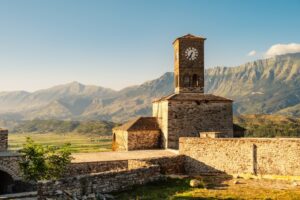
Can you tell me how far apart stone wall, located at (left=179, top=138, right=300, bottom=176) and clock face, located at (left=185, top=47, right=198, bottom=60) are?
499 inches

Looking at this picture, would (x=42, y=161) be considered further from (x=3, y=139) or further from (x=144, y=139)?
(x=144, y=139)

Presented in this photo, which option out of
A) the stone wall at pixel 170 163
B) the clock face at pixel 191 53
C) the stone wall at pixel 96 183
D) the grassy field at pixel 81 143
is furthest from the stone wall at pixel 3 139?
the grassy field at pixel 81 143

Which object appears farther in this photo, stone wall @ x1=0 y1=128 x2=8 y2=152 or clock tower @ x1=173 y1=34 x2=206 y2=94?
clock tower @ x1=173 y1=34 x2=206 y2=94

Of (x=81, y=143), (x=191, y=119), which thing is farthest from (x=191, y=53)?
(x=81, y=143)

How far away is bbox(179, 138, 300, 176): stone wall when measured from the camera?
2450 centimetres

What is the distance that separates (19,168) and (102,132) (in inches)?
6580

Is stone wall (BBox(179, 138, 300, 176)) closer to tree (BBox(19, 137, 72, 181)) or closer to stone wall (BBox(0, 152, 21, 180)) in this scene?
tree (BBox(19, 137, 72, 181))

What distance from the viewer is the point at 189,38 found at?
39.1 meters

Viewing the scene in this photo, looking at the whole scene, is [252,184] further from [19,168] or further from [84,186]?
[19,168]

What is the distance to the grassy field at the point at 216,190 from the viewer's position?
19234mm

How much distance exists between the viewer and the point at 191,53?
39344mm

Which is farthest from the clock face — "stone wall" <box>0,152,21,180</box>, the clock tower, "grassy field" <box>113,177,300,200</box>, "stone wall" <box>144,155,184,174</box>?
"stone wall" <box>0,152,21,180</box>

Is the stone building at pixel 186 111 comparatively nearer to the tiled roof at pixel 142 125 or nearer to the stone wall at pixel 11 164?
the tiled roof at pixel 142 125

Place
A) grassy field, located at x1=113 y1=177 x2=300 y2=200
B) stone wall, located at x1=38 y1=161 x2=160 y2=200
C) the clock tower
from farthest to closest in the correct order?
the clock tower, grassy field, located at x1=113 y1=177 x2=300 y2=200, stone wall, located at x1=38 y1=161 x2=160 y2=200
